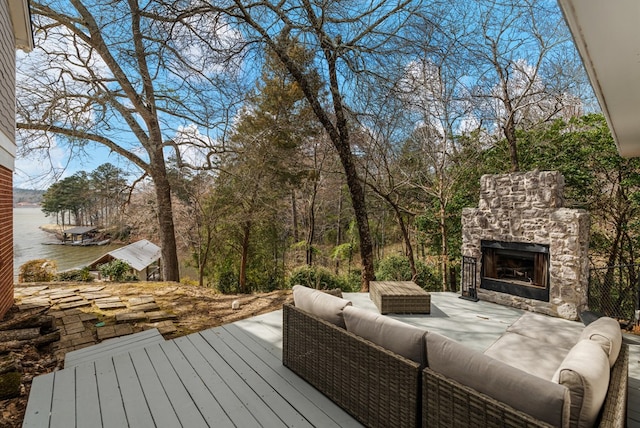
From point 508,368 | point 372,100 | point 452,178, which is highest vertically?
point 372,100

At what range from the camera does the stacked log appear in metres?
2.52

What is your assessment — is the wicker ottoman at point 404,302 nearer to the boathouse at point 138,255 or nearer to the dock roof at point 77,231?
the boathouse at point 138,255

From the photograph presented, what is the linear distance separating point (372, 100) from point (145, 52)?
12.6 feet

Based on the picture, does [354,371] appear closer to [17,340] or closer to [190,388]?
[190,388]

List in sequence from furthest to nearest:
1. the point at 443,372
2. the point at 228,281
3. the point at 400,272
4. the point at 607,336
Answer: the point at 228,281, the point at 400,272, the point at 607,336, the point at 443,372

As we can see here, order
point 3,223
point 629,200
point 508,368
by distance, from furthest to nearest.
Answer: point 629,200 < point 3,223 < point 508,368

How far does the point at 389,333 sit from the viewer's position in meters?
2.03

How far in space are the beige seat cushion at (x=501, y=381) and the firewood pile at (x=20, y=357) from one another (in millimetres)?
2902

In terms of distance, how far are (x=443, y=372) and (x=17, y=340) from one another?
4.30m

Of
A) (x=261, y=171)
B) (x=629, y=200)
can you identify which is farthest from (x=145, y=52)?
(x=629, y=200)

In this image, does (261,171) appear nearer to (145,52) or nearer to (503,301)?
(145,52)

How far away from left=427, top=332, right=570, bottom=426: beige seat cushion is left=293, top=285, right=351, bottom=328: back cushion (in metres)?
0.80

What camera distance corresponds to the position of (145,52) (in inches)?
201

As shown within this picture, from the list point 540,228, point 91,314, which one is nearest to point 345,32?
point 540,228
